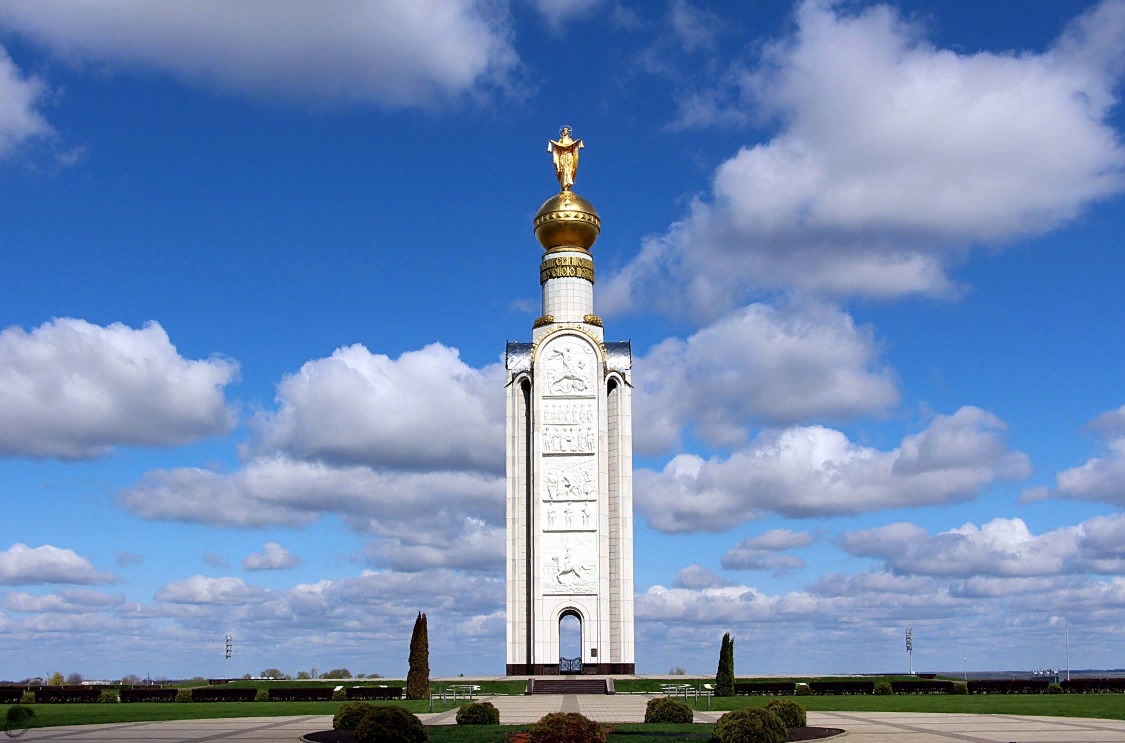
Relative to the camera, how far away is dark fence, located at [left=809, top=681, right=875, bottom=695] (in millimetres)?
35406

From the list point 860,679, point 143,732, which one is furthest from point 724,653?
point 143,732

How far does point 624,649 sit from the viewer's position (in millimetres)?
43250

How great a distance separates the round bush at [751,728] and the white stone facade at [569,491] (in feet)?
90.2

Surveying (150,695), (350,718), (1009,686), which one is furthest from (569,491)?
(350,718)

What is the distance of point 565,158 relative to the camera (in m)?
47.5

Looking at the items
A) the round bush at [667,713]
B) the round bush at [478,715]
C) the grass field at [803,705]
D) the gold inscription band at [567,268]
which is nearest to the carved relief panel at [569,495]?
the gold inscription band at [567,268]

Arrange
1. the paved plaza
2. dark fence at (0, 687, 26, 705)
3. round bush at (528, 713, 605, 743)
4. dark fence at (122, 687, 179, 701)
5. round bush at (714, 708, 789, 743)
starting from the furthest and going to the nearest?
dark fence at (122, 687, 179, 701) → dark fence at (0, 687, 26, 705) → the paved plaza → round bush at (714, 708, 789, 743) → round bush at (528, 713, 605, 743)

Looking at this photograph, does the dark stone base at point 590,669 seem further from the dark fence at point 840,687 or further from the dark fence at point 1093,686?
the dark fence at point 1093,686

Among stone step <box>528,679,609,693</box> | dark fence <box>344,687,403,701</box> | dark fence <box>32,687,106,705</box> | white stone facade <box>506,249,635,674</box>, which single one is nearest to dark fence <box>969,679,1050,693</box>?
stone step <box>528,679,609,693</box>

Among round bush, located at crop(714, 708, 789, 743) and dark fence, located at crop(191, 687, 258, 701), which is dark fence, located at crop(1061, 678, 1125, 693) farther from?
dark fence, located at crop(191, 687, 258, 701)

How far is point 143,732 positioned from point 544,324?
2711 cm

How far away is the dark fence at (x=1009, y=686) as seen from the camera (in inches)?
1428

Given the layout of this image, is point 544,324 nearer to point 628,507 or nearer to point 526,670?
point 628,507

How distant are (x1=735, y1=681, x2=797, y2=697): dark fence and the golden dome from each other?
19.5m
